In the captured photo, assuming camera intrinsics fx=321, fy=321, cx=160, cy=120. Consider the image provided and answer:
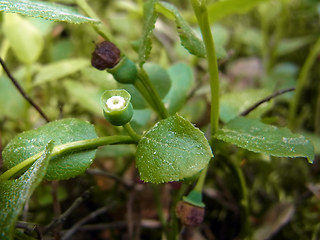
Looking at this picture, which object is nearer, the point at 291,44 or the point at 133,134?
the point at 133,134

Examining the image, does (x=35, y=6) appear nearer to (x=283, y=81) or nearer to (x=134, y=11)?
(x=134, y=11)

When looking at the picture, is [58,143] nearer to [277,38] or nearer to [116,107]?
[116,107]

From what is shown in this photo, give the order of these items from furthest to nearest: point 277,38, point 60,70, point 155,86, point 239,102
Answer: point 277,38, point 60,70, point 239,102, point 155,86

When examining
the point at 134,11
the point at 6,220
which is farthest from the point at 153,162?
the point at 134,11

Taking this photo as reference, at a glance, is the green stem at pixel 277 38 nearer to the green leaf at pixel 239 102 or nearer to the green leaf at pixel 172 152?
the green leaf at pixel 239 102

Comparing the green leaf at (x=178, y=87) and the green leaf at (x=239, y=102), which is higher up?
the green leaf at (x=178, y=87)

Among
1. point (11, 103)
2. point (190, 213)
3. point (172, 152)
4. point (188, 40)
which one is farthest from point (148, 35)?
point (11, 103)

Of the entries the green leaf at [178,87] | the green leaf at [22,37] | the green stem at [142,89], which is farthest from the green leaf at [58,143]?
the green leaf at [22,37]
